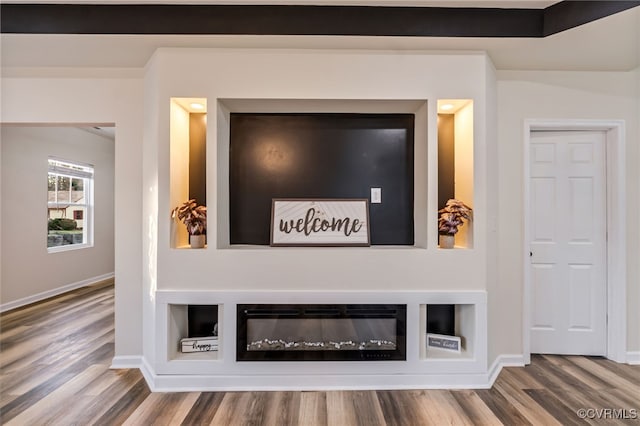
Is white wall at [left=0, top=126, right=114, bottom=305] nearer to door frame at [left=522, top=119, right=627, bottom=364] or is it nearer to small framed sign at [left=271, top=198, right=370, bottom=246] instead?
small framed sign at [left=271, top=198, right=370, bottom=246]

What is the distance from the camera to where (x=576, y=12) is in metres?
2.15

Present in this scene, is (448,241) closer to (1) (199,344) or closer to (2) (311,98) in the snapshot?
(2) (311,98)

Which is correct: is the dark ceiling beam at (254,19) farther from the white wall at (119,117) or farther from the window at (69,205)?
the window at (69,205)

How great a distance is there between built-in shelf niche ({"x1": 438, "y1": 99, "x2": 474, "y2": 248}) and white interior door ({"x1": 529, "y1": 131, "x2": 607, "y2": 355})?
0.78m

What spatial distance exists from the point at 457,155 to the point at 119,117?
9.30 feet

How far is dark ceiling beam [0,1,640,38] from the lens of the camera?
2.28 meters

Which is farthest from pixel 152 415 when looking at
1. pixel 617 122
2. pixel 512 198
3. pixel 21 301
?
pixel 617 122

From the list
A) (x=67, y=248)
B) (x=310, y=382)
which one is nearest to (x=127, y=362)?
(x=310, y=382)

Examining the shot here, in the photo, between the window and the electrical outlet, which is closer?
the electrical outlet

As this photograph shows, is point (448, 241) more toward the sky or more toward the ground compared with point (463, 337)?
more toward the sky

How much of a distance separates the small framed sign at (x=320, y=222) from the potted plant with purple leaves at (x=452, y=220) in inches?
22.7

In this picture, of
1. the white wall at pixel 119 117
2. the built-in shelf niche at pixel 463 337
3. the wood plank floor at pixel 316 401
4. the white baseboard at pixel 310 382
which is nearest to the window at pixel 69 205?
the white wall at pixel 119 117

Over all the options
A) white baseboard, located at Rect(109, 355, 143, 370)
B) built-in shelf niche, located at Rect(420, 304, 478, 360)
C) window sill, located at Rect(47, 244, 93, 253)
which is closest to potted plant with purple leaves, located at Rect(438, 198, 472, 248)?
built-in shelf niche, located at Rect(420, 304, 478, 360)

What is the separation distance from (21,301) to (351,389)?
4.77 m
